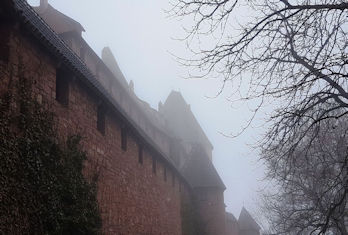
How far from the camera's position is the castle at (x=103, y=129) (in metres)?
6.36

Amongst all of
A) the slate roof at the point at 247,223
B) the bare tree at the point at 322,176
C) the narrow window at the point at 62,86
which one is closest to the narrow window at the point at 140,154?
the bare tree at the point at 322,176

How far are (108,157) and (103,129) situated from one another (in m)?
0.73

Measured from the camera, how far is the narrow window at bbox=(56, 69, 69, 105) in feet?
25.3

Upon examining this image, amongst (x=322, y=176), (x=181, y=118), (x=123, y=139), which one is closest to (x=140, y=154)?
(x=123, y=139)

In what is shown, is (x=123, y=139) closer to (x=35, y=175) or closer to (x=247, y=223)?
(x=35, y=175)

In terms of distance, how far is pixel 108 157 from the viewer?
9750 mm

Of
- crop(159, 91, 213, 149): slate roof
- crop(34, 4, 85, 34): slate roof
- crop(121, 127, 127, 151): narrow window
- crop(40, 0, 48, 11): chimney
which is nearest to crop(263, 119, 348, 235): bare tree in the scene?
crop(121, 127, 127, 151): narrow window

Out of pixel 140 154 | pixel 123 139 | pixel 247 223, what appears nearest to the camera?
pixel 123 139

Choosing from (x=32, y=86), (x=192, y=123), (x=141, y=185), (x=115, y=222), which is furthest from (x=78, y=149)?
(x=192, y=123)

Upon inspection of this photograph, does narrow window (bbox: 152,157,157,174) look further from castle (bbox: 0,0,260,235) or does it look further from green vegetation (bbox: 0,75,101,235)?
green vegetation (bbox: 0,75,101,235)

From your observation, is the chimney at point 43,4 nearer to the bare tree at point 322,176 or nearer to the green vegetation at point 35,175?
the bare tree at point 322,176

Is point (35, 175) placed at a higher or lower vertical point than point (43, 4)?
lower

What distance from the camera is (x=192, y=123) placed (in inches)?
1639

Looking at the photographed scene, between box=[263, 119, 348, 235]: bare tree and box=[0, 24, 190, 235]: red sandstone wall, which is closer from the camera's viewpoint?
box=[0, 24, 190, 235]: red sandstone wall
